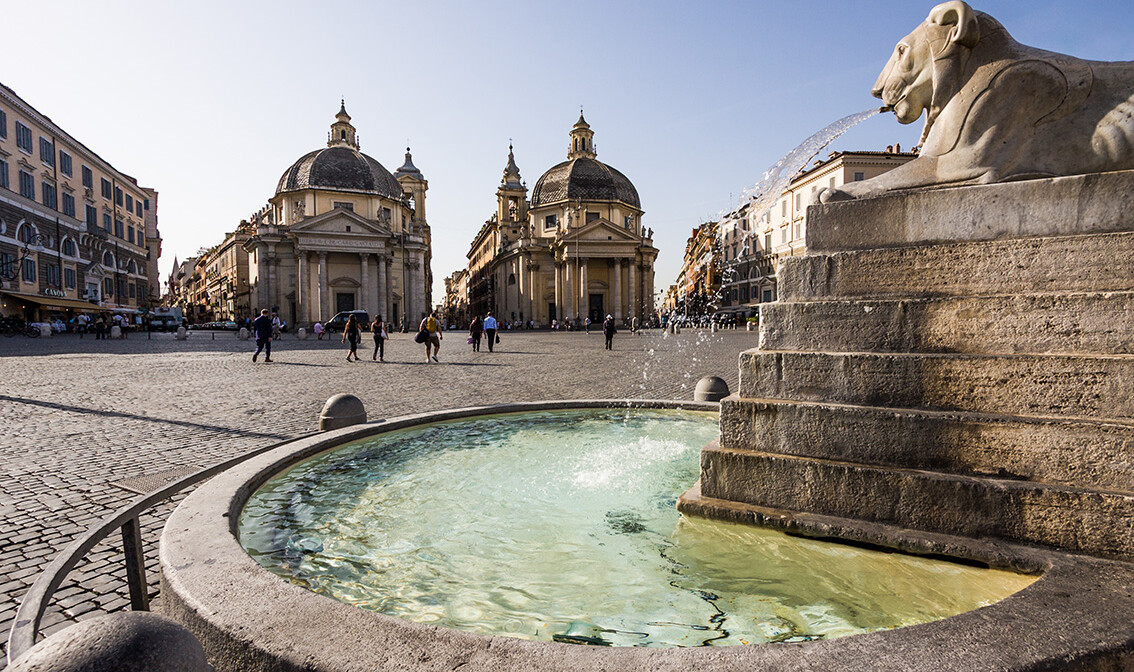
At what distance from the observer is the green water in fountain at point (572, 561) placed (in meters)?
2.20

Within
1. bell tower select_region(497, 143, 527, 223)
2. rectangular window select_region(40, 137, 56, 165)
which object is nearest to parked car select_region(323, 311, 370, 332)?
rectangular window select_region(40, 137, 56, 165)

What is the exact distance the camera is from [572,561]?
9.02 feet

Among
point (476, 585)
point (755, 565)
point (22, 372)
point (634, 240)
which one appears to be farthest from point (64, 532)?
point (634, 240)

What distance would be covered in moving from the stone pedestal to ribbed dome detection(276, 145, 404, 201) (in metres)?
58.3

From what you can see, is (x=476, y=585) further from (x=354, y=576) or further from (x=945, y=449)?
Answer: (x=945, y=449)

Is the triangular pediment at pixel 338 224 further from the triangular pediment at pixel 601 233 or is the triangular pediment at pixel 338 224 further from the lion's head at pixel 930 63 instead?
the lion's head at pixel 930 63

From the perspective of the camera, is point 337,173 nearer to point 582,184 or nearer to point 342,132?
point 342,132

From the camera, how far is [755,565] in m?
2.65

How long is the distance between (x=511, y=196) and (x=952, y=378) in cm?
7941

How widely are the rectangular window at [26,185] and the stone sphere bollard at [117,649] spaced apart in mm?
48471

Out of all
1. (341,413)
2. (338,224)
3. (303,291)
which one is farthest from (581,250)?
(341,413)

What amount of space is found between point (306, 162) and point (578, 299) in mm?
30773

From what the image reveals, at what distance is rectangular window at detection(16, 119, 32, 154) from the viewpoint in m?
35.0

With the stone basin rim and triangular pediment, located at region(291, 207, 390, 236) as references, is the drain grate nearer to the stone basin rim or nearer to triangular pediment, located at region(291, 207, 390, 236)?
the stone basin rim
